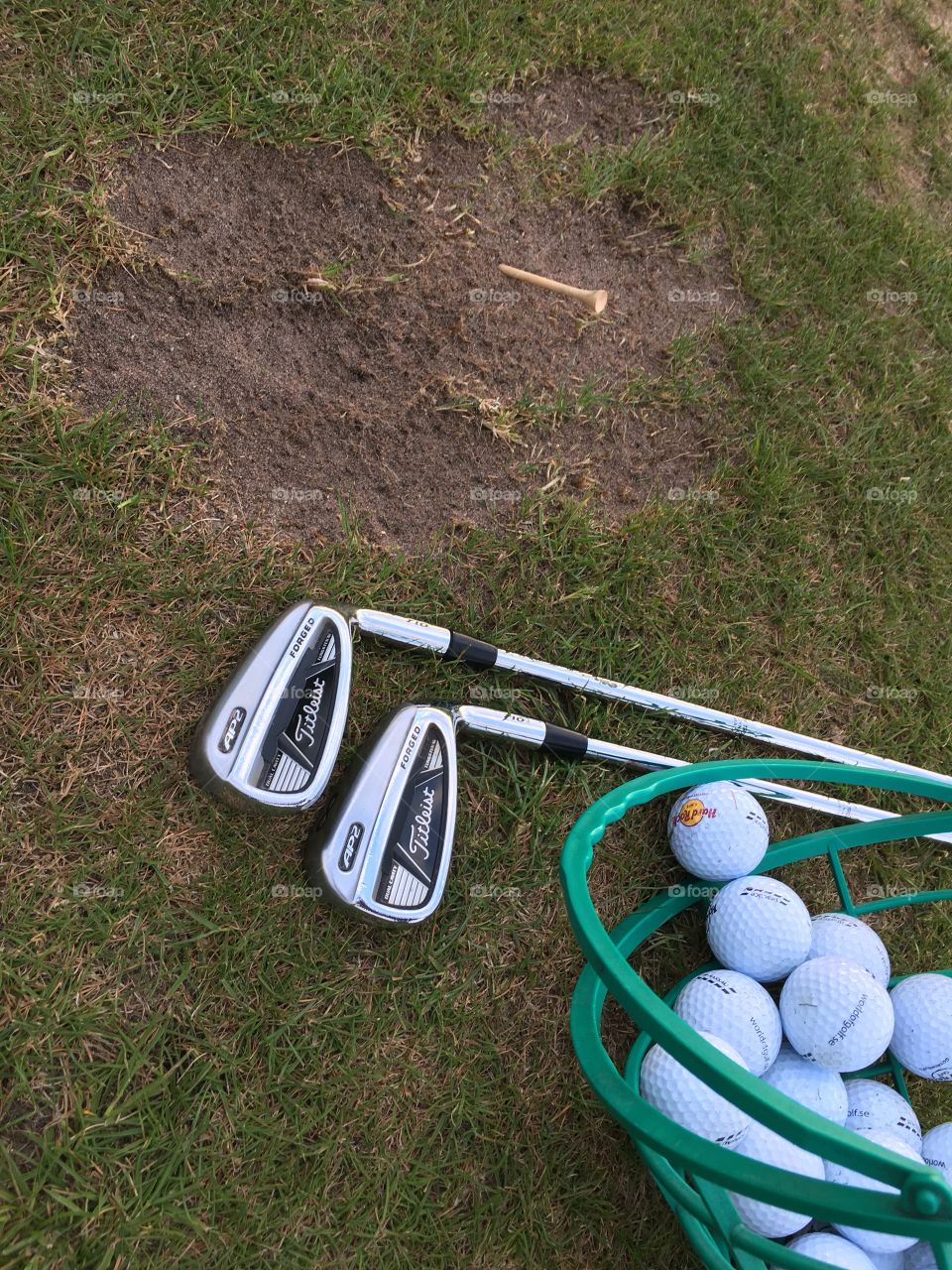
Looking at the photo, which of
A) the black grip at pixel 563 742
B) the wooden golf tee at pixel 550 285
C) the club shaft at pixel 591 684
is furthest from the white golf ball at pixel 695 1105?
the wooden golf tee at pixel 550 285

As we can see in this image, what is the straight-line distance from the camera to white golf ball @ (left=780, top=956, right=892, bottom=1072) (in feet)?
8.61

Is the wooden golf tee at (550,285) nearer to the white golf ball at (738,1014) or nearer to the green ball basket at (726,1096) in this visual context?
the green ball basket at (726,1096)

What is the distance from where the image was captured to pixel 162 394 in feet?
9.57

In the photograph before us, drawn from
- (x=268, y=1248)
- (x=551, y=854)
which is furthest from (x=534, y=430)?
(x=268, y=1248)

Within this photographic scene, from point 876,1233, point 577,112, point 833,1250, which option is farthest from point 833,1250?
point 577,112

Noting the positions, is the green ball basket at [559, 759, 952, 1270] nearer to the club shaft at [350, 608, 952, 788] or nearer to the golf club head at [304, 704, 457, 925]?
the club shaft at [350, 608, 952, 788]

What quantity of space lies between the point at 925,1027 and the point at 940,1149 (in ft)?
1.12

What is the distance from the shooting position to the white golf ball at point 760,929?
2.80 meters

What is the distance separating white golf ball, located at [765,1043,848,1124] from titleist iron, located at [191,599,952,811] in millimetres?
1569

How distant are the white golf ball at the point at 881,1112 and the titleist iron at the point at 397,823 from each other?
4.60ft

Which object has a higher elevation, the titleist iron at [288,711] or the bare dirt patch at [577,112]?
the bare dirt patch at [577,112]

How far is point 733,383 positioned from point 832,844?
185 cm

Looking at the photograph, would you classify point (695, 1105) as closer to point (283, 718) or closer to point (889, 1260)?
point (889, 1260)

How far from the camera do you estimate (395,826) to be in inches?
107
